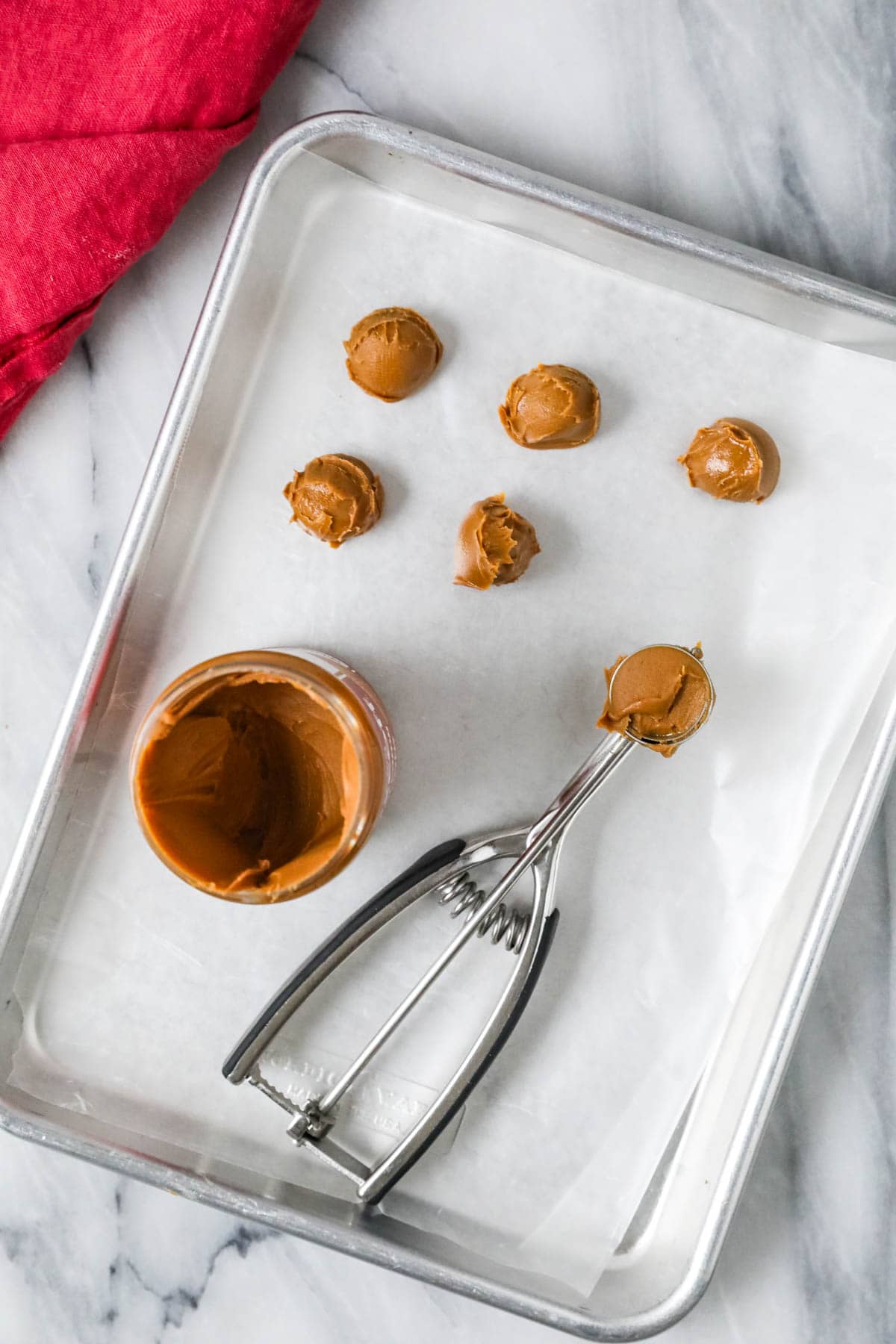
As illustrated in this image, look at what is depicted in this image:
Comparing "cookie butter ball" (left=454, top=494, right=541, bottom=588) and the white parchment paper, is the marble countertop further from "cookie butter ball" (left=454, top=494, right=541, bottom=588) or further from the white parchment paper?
"cookie butter ball" (left=454, top=494, right=541, bottom=588)

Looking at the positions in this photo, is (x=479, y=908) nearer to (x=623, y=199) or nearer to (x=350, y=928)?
(x=350, y=928)

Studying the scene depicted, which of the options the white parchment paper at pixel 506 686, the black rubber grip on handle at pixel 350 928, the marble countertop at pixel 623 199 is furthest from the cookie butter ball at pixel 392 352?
the black rubber grip on handle at pixel 350 928

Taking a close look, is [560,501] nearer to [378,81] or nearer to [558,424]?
[558,424]

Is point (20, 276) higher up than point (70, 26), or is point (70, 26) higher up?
point (70, 26)

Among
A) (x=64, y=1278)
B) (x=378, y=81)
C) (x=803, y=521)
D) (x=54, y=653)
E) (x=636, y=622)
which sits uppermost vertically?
(x=378, y=81)

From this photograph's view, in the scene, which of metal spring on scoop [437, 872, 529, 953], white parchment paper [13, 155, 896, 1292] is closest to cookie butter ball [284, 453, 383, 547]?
white parchment paper [13, 155, 896, 1292]

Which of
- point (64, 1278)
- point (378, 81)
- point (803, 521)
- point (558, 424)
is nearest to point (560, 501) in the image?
point (558, 424)

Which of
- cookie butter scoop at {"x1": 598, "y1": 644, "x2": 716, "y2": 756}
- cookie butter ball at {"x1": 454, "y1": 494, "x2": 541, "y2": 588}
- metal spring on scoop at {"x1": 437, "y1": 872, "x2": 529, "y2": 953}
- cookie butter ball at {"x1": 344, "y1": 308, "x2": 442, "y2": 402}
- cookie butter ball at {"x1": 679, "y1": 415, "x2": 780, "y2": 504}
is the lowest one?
metal spring on scoop at {"x1": 437, "y1": 872, "x2": 529, "y2": 953}

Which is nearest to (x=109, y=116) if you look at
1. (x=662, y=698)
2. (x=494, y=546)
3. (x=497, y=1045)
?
(x=494, y=546)
